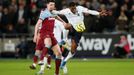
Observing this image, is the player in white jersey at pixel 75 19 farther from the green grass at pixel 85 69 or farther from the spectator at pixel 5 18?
the spectator at pixel 5 18

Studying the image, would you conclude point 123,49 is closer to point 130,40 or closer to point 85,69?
point 130,40

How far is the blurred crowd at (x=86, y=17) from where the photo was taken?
2447 cm

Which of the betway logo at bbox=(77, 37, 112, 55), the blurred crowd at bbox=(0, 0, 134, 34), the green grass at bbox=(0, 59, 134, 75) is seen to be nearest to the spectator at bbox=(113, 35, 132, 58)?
the betway logo at bbox=(77, 37, 112, 55)

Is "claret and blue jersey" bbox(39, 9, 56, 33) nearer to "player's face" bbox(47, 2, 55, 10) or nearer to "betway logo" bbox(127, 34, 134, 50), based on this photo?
"player's face" bbox(47, 2, 55, 10)

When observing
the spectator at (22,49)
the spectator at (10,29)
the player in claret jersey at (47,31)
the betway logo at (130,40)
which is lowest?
the spectator at (22,49)

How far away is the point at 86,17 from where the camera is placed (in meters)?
24.6

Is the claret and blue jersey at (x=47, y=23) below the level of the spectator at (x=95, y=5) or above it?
above

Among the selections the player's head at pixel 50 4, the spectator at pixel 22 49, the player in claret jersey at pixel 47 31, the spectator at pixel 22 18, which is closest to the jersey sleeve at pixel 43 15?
the player in claret jersey at pixel 47 31

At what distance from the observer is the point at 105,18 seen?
24.6 metres

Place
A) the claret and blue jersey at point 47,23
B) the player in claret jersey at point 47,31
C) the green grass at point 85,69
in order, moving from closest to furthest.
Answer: the player in claret jersey at point 47,31
the claret and blue jersey at point 47,23
the green grass at point 85,69

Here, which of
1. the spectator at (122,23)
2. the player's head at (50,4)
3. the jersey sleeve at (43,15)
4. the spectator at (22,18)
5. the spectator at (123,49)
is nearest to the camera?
the player's head at (50,4)

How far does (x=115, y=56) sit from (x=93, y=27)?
1.87 metres

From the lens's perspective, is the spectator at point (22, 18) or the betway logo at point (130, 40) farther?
the spectator at point (22, 18)

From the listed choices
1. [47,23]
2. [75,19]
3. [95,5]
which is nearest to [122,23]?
[95,5]
